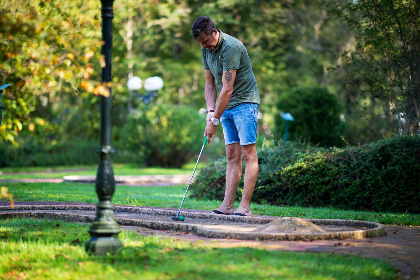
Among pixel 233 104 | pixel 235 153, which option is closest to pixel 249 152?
pixel 235 153

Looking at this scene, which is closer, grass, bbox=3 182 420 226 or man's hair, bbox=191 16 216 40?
man's hair, bbox=191 16 216 40

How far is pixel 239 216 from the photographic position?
5887mm

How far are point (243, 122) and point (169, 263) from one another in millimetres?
2806

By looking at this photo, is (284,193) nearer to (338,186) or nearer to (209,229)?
(338,186)

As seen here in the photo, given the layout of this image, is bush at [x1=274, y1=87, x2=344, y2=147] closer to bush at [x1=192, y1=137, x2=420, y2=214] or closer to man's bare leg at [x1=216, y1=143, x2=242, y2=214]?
bush at [x1=192, y1=137, x2=420, y2=214]

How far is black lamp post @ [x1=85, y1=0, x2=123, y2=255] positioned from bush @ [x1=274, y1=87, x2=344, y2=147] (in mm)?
13130

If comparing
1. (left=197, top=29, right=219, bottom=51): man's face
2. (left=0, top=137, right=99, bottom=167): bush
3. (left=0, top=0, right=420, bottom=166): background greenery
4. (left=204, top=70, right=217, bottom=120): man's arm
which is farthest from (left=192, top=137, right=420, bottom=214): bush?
(left=0, top=137, right=99, bottom=167): bush

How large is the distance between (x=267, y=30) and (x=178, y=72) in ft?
18.5

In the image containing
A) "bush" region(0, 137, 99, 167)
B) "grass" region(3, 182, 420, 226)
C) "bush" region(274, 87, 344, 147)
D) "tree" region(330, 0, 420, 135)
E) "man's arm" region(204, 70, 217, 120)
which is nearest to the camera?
"grass" region(3, 182, 420, 226)

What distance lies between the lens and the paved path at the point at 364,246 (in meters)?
3.85

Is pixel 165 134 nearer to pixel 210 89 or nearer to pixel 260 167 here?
pixel 260 167

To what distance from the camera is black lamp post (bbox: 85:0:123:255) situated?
4047 mm

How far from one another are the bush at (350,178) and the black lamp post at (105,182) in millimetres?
4503

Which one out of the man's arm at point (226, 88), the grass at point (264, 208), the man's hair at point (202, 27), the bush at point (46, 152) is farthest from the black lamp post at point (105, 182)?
the bush at point (46, 152)
